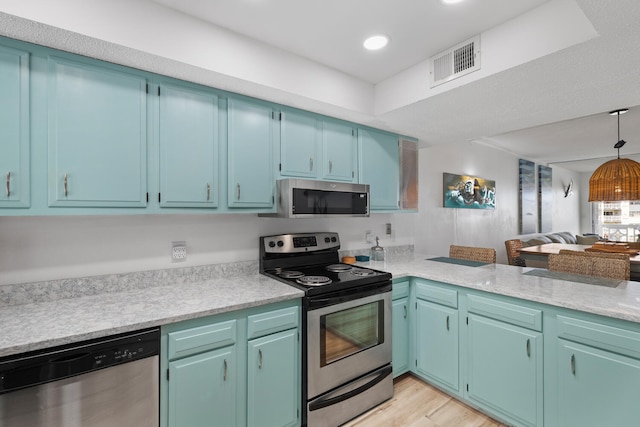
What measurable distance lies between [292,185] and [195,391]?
1295mm

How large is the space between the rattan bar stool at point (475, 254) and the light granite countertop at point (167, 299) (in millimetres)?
502

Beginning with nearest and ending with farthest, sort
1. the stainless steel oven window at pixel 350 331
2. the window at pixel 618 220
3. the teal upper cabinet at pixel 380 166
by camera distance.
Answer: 1. the stainless steel oven window at pixel 350 331
2. the teal upper cabinet at pixel 380 166
3. the window at pixel 618 220

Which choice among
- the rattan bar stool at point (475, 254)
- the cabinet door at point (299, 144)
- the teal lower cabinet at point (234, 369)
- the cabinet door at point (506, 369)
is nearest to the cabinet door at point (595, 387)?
the cabinet door at point (506, 369)

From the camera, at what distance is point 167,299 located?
1680mm

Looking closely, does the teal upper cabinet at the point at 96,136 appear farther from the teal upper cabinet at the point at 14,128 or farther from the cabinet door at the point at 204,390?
the cabinet door at the point at 204,390

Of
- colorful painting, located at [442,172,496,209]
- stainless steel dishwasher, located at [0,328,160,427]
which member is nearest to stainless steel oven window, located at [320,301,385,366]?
stainless steel dishwasher, located at [0,328,160,427]

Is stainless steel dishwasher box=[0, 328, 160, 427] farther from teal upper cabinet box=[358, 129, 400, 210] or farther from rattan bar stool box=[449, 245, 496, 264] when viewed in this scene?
rattan bar stool box=[449, 245, 496, 264]

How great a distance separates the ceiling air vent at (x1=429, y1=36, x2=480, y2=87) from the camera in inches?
71.0

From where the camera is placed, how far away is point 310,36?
6.07ft

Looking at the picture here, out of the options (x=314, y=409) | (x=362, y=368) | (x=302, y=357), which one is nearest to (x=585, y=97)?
(x=362, y=368)

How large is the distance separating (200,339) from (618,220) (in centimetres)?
1043

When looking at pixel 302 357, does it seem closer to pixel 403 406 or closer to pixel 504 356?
pixel 403 406

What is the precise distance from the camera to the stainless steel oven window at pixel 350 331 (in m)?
1.90

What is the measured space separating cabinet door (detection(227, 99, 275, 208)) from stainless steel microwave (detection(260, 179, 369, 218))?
12cm
